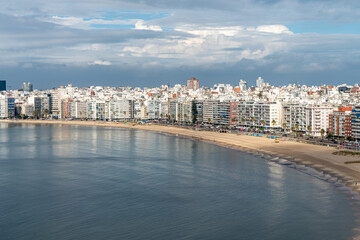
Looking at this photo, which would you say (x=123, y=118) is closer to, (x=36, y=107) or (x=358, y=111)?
(x=36, y=107)

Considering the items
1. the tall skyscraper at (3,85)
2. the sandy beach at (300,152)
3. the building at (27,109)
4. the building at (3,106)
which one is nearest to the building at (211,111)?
the sandy beach at (300,152)

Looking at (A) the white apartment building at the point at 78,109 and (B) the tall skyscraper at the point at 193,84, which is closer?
(A) the white apartment building at the point at 78,109

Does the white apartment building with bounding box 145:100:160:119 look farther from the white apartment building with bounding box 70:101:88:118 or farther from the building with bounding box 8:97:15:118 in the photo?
the building with bounding box 8:97:15:118

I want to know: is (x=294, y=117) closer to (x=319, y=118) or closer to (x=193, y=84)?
(x=319, y=118)

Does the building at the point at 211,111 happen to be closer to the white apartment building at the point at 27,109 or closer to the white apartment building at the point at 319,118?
the white apartment building at the point at 319,118

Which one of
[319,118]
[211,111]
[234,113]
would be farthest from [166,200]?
[211,111]

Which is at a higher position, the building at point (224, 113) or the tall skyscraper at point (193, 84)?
the tall skyscraper at point (193, 84)

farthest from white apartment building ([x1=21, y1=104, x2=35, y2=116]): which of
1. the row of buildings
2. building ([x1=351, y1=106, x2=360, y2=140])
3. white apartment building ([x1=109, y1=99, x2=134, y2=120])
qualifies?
building ([x1=351, y1=106, x2=360, y2=140])
